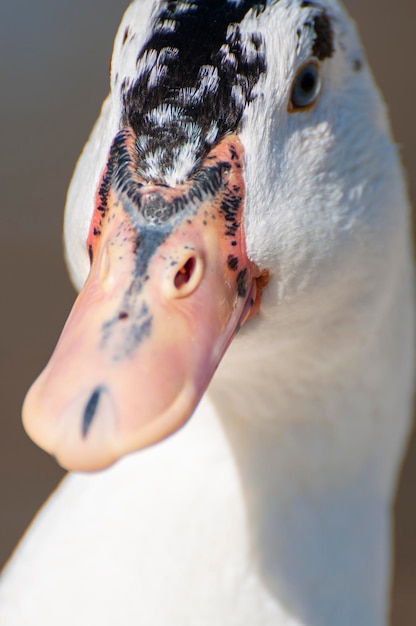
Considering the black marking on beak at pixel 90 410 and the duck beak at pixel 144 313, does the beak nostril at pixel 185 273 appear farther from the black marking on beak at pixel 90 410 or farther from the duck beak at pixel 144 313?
the black marking on beak at pixel 90 410

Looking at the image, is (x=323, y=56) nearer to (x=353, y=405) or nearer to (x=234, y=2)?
(x=234, y=2)

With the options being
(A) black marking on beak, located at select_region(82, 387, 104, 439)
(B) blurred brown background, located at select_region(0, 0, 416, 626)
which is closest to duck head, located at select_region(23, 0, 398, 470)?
(A) black marking on beak, located at select_region(82, 387, 104, 439)

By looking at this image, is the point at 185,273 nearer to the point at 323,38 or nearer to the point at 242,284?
the point at 242,284

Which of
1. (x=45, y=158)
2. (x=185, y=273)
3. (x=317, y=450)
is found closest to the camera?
(x=185, y=273)

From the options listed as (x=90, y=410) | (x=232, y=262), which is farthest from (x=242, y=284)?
(x=90, y=410)

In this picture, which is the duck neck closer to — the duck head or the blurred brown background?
the duck head

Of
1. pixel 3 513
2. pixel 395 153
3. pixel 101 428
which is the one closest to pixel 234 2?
pixel 395 153
